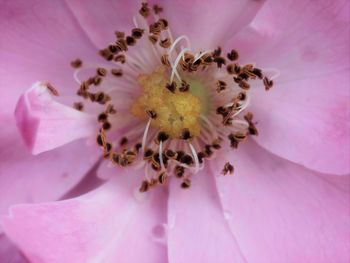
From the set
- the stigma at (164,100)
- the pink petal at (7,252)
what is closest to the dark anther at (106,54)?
the stigma at (164,100)

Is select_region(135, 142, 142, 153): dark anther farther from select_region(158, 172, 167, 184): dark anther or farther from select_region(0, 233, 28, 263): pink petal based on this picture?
select_region(0, 233, 28, 263): pink petal

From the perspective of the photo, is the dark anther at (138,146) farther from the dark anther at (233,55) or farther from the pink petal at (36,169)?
the dark anther at (233,55)

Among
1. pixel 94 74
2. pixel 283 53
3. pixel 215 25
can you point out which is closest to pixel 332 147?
pixel 283 53

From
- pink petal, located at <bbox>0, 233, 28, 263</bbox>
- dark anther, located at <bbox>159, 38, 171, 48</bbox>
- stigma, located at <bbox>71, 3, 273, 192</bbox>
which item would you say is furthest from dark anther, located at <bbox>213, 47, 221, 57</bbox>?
pink petal, located at <bbox>0, 233, 28, 263</bbox>

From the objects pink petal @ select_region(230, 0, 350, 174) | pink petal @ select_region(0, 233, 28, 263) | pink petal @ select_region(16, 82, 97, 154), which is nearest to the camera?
pink petal @ select_region(16, 82, 97, 154)

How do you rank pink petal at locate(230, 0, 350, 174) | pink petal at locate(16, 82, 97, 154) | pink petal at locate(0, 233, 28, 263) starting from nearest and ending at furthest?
pink petal at locate(16, 82, 97, 154) → pink petal at locate(230, 0, 350, 174) → pink petal at locate(0, 233, 28, 263)

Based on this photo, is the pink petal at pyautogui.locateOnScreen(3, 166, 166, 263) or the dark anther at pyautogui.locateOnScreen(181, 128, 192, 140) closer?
the pink petal at pyautogui.locateOnScreen(3, 166, 166, 263)

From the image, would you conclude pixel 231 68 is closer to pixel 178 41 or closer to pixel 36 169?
pixel 178 41
